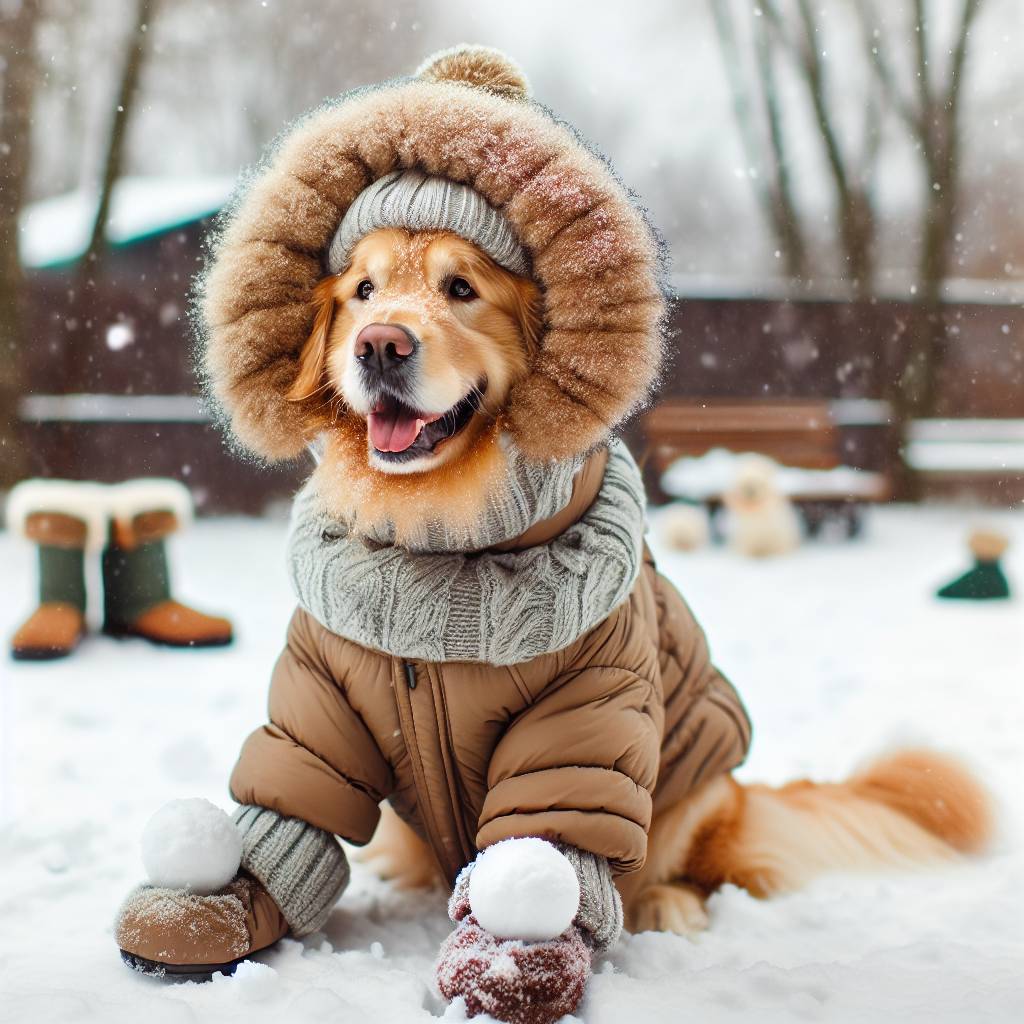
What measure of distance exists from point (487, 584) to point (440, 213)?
0.42 metres

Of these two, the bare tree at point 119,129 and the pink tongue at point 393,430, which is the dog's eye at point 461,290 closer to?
the pink tongue at point 393,430

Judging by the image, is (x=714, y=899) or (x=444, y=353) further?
(x=714, y=899)

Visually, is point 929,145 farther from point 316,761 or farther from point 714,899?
point 316,761

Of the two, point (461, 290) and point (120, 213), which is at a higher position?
point (120, 213)

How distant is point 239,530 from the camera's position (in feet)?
15.6

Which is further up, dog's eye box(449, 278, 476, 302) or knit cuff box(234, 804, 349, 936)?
dog's eye box(449, 278, 476, 302)

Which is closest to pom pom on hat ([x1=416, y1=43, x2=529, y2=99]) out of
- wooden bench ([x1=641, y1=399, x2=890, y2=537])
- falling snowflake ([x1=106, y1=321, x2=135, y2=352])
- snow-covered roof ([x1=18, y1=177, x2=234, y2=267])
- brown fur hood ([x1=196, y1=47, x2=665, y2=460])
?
brown fur hood ([x1=196, y1=47, x2=665, y2=460])

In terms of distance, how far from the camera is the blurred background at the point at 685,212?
4.48 m

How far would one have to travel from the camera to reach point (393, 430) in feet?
3.63

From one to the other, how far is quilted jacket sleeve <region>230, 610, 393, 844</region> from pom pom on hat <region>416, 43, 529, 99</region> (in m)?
0.72

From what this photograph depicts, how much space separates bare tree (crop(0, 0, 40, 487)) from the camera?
3824 mm

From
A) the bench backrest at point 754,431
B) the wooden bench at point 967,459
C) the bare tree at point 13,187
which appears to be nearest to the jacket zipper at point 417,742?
the bare tree at point 13,187

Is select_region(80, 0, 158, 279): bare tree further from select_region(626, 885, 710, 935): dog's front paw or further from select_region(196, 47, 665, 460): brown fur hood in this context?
select_region(626, 885, 710, 935): dog's front paw

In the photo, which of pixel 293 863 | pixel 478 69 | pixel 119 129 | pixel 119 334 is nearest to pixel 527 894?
pixel 293 863
